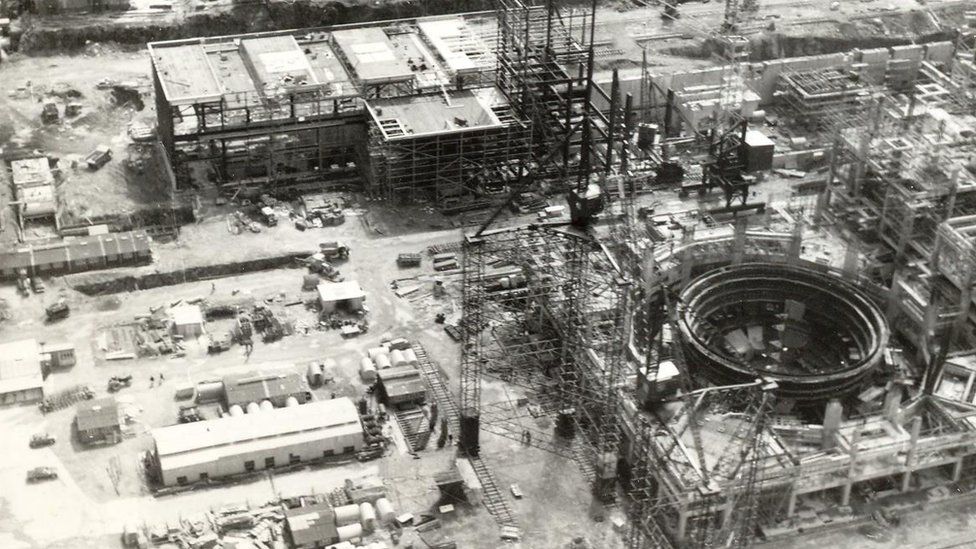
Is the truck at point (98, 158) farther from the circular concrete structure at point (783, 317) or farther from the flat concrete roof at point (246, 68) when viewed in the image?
the circular concrete structure at point (783, 317)

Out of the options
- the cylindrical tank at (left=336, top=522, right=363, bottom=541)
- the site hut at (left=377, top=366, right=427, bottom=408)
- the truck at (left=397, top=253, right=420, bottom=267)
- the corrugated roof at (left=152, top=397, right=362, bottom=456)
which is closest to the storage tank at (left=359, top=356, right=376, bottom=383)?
the site hut at (left=377, top=366, right=427, bottom=408)

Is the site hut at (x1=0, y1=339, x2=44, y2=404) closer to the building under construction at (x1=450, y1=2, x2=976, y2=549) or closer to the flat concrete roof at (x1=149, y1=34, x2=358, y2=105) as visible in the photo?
the flat concrete roof at (x1=149, y1=34, x2=358, y2=105)

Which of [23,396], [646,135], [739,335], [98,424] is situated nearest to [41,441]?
[98,424]

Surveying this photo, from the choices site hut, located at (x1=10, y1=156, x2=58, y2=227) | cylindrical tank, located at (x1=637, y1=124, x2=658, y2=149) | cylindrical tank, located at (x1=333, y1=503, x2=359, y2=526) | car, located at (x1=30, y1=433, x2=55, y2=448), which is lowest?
cylindrical tank, located at (x1=333, y1=503, x2=359, y2=526)

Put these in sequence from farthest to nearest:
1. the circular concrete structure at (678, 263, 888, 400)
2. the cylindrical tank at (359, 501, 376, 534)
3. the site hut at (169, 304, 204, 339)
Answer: the site hut at (169, 304, 204, 339)
the circular concrete structure at (678, 263, 888, 400)
the cylindrical tank at (359, 501, 376, 534)

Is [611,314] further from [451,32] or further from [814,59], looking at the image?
[814,59]

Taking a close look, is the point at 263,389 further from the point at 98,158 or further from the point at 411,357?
the point at 98,158
